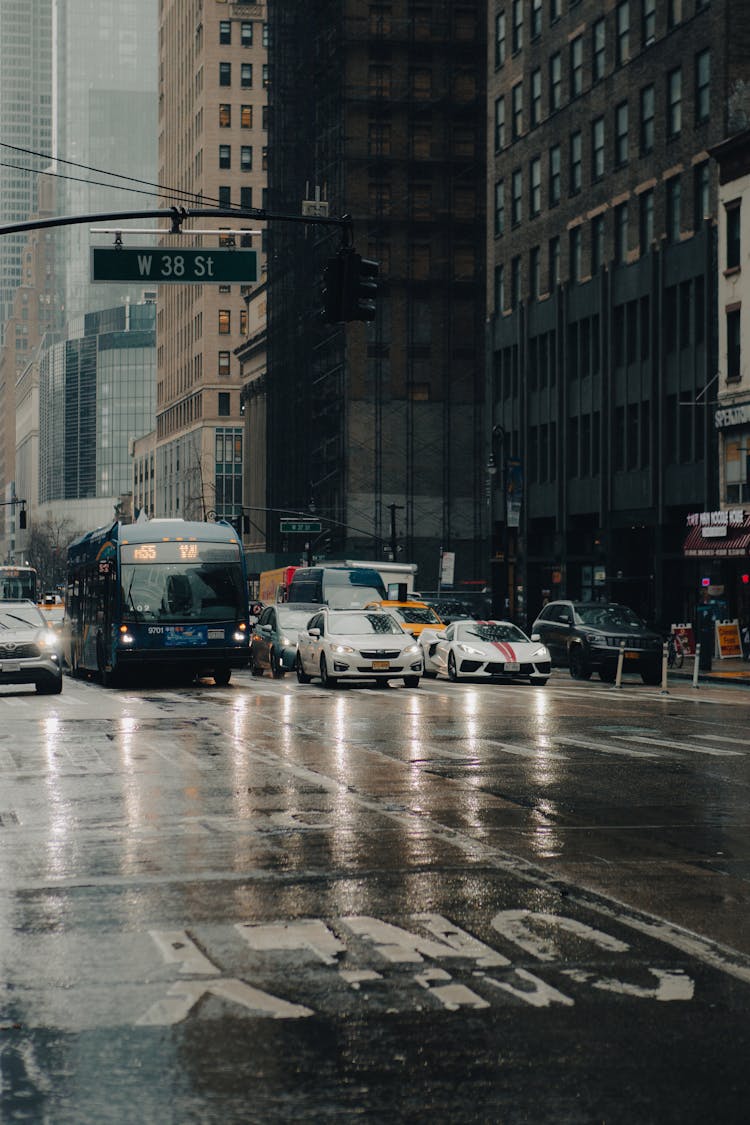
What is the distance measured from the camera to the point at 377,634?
31391mm

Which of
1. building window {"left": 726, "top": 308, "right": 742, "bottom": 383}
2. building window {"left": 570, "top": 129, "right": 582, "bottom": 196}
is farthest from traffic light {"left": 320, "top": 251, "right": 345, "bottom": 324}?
building window {"left": 570, "top": 129, "right": 582, "bottom": 196}

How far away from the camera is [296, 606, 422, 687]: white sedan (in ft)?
99.8

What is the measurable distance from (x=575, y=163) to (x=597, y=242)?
13.2 ft

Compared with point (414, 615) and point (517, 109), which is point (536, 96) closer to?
point (517, 109)

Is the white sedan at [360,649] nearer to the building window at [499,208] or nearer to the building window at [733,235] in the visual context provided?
the building window at [733,235]

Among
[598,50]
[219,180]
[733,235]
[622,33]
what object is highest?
[219,180]

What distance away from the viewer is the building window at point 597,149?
61.5m

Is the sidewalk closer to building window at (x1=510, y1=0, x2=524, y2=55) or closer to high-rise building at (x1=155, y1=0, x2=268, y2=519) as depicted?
building window at (x1=510, y1=0, x2=524, y2=55)

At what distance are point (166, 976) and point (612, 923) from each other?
2220mm

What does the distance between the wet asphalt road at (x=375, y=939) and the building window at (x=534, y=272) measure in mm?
53485

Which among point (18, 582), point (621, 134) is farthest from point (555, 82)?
point (18, 582)

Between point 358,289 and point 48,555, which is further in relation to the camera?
point 48,555

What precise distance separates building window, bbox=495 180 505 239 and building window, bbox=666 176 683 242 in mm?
16239

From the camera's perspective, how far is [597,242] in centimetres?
6194
